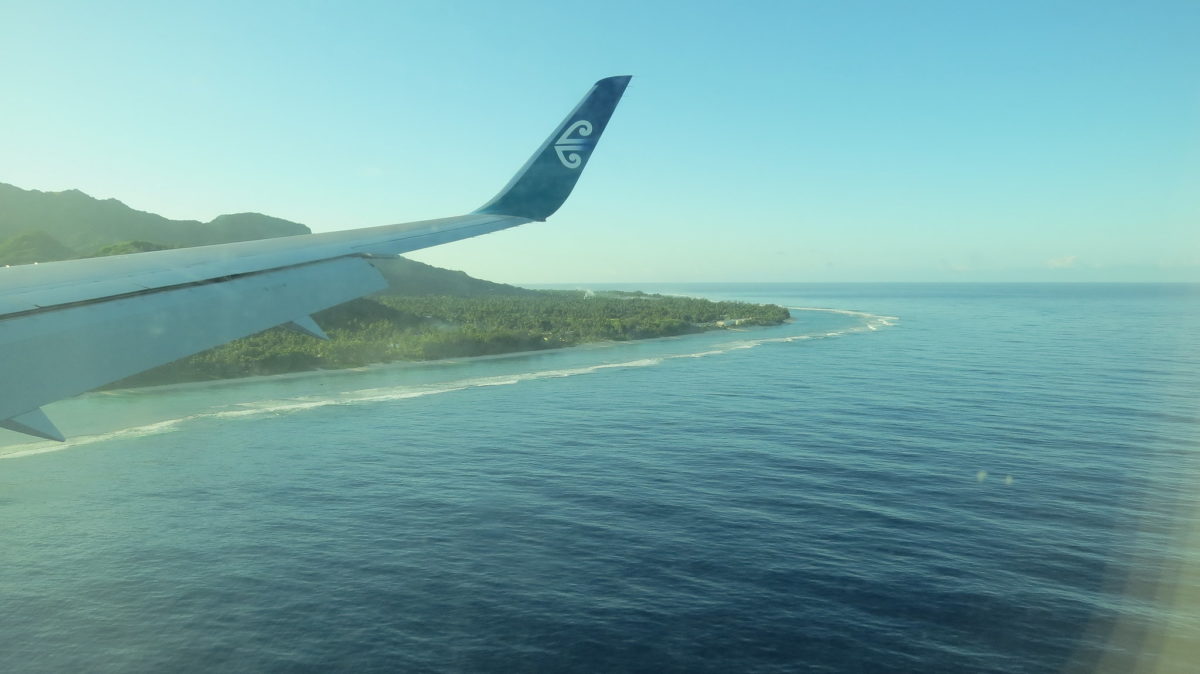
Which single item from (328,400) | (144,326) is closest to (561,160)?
(144,326)

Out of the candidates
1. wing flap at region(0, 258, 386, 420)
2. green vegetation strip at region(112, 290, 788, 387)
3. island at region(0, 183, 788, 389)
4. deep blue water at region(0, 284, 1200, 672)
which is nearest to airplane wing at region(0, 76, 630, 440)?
wing flap at region(0, 258, 386, 420)

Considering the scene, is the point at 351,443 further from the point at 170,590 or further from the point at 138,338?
the point at 138,338

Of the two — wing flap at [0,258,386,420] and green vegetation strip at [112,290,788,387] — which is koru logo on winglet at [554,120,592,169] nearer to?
wing flap at [0,258,386,420]

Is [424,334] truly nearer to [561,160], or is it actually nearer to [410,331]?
[410,331]

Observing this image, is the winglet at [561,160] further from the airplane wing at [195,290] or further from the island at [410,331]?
the island at [410,331]

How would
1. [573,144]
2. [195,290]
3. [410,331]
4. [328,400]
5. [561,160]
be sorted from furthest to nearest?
[410,331]
[328,400]
[561,160]
[573,144]
[195,290]

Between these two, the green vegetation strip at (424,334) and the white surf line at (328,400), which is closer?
the white surf line at (328,400)

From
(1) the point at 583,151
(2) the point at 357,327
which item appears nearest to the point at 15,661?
(1) the point at 583,151

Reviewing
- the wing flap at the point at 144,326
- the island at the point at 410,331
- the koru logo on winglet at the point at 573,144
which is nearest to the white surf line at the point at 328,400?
the island at the point at 410,331
